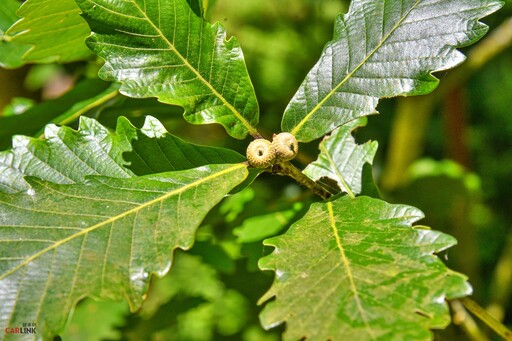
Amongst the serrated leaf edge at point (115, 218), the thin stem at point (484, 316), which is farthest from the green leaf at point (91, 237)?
the thin stem at point (484, 316)

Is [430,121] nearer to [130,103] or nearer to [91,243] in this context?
[130,103]

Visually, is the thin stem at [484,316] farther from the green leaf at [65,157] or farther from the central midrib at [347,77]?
the green leaf at [65,157]

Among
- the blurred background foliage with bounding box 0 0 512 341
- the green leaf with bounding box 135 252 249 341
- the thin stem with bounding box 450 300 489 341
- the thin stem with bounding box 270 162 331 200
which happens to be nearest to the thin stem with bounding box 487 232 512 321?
the blurred background foliage with bounding box 0 0 512 341

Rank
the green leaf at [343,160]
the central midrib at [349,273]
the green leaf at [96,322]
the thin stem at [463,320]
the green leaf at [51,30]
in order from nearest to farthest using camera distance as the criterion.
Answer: the central midrib at [349,273] → the green leaf at [51,30] → the green leaf at [343,160] → the thin stem at [463,320] → the green leaf at [96,322]

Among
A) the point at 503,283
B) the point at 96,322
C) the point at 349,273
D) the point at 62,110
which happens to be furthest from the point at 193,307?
the point at 503,283

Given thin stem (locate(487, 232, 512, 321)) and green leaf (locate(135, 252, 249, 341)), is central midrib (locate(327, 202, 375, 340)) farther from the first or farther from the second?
thin stem (locate(487, 232, 512, 321))
